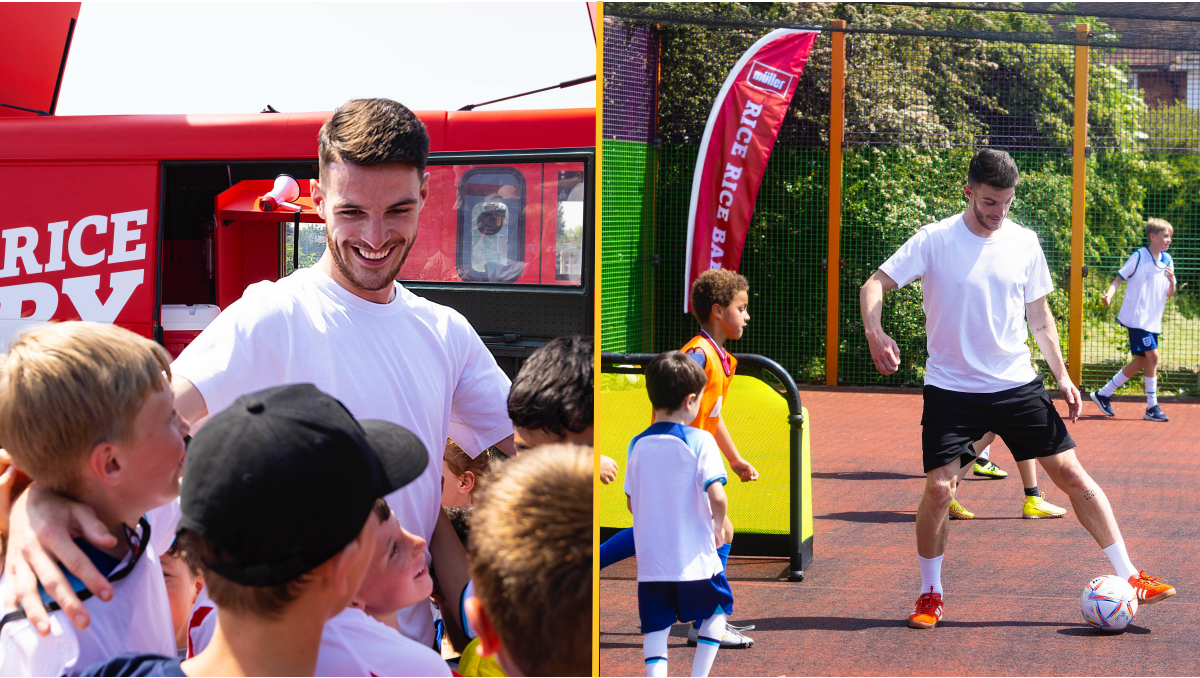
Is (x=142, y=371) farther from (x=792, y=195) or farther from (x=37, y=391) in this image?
(x=792, y=195)

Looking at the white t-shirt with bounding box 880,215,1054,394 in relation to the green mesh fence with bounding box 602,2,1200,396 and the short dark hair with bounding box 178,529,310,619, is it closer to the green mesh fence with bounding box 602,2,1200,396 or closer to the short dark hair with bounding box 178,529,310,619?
the short dark hair with bounding box 178,529,310,619

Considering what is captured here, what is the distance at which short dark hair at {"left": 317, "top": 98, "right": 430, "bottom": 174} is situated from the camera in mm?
1556

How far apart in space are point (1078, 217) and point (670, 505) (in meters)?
9.03

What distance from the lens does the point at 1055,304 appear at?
382 inches

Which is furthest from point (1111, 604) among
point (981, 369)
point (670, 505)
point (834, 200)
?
point (834, 200)

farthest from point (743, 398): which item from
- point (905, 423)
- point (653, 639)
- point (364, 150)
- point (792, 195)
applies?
point (792, 195)

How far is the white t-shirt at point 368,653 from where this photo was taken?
113cm

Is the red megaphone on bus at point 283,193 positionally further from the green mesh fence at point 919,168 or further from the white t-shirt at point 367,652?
the green mesh fence at point 919,168

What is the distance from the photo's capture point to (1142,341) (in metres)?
8.02

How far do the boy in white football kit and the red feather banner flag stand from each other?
602cm

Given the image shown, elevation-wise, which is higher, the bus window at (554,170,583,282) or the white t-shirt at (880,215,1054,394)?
the bus window at (554,170,583,282)

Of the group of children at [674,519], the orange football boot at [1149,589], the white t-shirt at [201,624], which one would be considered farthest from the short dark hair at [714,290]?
the orange football boot at [1149,589]

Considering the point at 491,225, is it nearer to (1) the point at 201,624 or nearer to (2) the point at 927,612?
(2) the point at 927,612

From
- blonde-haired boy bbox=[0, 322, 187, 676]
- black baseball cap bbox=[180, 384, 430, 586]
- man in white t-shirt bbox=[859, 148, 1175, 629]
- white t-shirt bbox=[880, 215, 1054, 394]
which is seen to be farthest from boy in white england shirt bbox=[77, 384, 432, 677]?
white t-shirt bbox=[880, 215, 1054, 394]
